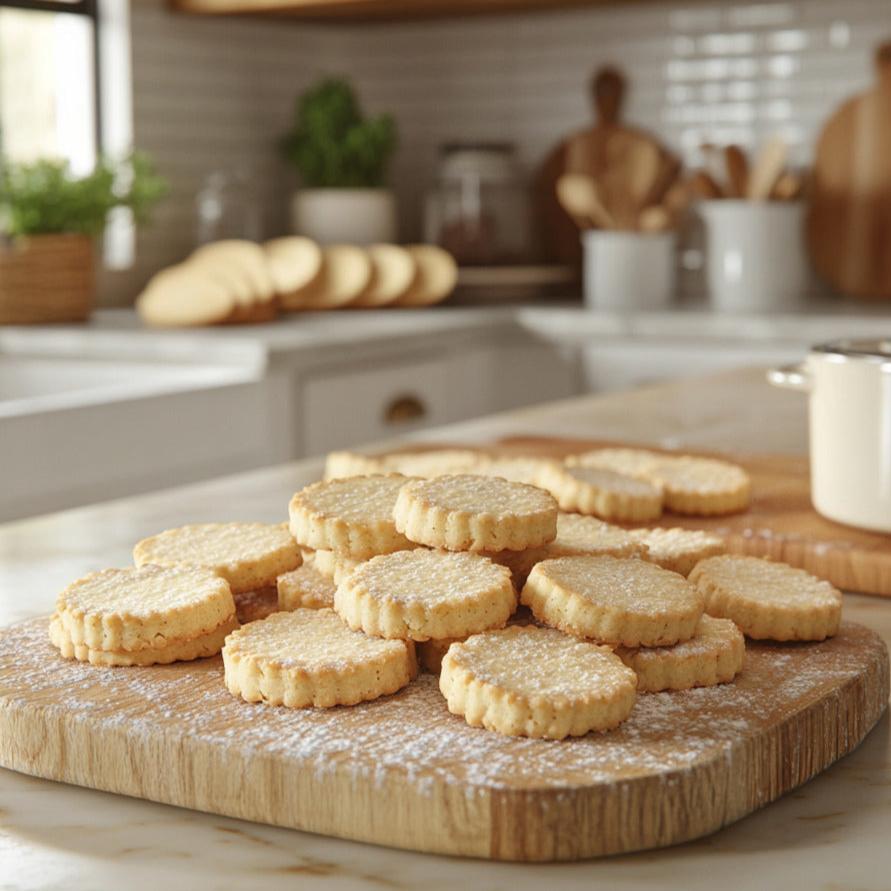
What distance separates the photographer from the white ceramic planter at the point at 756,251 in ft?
10.7

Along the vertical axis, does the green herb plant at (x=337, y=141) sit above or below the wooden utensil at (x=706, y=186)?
above

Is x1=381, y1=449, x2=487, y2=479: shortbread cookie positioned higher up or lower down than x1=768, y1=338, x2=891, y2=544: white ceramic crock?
lower down

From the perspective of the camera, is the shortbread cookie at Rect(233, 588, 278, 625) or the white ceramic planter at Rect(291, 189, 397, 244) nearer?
the shortbread cookie at Rect(233, 588, 278, 625)

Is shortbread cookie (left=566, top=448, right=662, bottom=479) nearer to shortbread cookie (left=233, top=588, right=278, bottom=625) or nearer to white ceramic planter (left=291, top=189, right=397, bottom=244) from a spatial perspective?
shortbread cookie (left=233, top=588, right=278, bottom=625)

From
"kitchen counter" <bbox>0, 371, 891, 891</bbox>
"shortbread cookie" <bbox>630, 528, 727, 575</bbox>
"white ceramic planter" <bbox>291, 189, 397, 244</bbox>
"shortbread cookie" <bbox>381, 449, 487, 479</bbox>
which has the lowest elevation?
"kitchen counter" <bbox>0, 371, 891, 891</bbox>

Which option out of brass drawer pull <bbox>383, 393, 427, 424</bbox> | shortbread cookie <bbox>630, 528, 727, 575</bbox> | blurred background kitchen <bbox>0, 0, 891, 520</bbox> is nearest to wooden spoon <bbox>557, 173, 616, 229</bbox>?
blurred background kitchen <bbox>0, 0, 891, 520</bbox>

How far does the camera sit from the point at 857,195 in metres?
3.41

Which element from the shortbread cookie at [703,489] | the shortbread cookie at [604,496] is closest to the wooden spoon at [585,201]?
the shortbread cookie at [703,489]

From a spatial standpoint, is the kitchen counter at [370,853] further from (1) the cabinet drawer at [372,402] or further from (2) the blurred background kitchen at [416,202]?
(1) the cabinet drawer at [372,402]

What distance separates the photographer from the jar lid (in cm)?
102

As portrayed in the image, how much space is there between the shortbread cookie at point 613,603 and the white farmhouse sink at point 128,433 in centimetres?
147

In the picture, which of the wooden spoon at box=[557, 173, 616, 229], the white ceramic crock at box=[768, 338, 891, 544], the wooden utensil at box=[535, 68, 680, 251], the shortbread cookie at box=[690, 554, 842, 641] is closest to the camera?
the shortbread cookie at box=[690, 554, 842, 641]

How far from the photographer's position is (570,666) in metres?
0.67

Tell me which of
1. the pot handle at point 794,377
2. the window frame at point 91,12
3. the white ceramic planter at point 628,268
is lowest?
the pot handle at point 794,377
